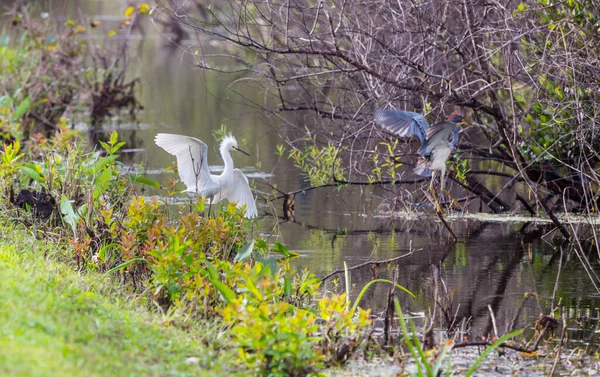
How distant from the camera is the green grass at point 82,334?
366 centimetres

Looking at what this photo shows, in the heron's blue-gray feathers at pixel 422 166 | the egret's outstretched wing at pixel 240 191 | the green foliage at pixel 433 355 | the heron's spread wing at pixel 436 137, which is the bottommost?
the green foliage at pixel 433 355

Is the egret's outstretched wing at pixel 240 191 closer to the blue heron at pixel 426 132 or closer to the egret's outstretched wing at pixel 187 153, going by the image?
the egret's outstretched wing at pixel 187 153

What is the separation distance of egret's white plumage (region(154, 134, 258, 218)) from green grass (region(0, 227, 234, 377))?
2.21 meters

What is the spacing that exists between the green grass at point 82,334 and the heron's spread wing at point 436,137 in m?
3.48

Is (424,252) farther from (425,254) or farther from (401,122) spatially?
(401,122)

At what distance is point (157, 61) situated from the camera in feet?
82.6

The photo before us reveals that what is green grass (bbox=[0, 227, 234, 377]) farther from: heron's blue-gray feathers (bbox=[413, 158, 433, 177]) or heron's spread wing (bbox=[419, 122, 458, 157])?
heron's blue-gray feathers (bbox=[413, 158, 433, 177])

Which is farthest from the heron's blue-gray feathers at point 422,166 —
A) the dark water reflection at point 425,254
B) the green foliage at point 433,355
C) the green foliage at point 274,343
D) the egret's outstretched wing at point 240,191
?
the green foliage at point 274,343

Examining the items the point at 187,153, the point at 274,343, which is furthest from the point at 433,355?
the point at 187,153

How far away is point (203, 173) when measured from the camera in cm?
799

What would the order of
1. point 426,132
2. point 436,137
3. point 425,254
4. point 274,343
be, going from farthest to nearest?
point 425,254
point 436,137
point 426,132
point 274,343

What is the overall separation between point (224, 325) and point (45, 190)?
9.48ft

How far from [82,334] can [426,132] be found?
4.49m

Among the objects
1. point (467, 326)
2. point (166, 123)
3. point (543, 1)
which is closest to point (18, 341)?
point (467, 326)
